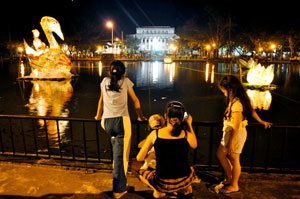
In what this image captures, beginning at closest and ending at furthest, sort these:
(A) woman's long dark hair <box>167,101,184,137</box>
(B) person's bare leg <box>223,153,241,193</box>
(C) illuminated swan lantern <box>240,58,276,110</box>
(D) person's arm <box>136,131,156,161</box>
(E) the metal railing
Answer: (A) woman's long dark hair <box>167,101,184,137</box> → (D) person's arm <box>136,131,156,161</box> → (B) person's bare leg <box>223,153,241,193</box> → (E) the metal railing → (C) illuminated swan lantern <box>240,58,276,110</box>

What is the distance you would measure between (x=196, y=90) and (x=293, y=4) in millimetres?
30977

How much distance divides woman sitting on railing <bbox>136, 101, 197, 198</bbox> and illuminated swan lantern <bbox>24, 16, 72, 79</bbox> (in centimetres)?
1774

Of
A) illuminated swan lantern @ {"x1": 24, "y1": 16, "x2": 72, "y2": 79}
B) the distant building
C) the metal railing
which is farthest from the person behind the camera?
the distant building

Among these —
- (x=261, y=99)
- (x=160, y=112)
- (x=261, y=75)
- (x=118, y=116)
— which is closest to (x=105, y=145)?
(x=118, y=116)

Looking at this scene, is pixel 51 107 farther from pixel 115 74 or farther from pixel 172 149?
pixel 172 149

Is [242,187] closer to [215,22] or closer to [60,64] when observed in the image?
[60,64]

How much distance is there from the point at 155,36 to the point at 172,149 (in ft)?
469

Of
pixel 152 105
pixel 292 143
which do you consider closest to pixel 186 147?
pixel 292 143

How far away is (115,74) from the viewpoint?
A: 126 inches

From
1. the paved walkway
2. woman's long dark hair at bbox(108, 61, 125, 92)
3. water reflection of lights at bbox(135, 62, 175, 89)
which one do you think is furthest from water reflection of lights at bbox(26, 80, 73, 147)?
water reflection of lights at bbox(135, 62, 175, 89)

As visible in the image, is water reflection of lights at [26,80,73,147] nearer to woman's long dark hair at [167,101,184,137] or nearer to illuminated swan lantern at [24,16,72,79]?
woman's long dark hair at [167,101,184,137]

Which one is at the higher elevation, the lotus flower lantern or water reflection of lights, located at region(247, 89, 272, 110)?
the lotus flower lantern

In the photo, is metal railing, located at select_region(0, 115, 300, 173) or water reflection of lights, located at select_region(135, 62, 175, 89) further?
water reflection of lights, located at select_region(135, 62, 175, 89)

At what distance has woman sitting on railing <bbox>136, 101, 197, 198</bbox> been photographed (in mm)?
2717
